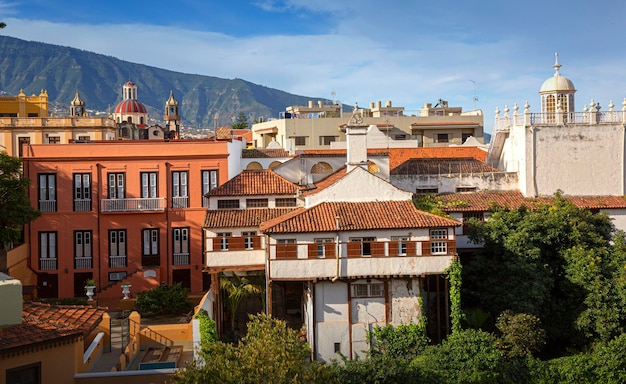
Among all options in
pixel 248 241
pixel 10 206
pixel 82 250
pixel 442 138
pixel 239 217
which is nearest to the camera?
pixel 248 241

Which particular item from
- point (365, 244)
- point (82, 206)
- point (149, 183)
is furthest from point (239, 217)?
point (82, 206)

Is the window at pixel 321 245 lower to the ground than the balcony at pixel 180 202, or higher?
lower

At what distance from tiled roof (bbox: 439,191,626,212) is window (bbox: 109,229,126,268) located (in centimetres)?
1682

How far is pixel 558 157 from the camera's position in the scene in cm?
3856

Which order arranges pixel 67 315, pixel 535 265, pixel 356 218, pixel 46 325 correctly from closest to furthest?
1. pixel 46 325
2. pixel 67 315
3. pixel 356 218
4. pixel 535 265

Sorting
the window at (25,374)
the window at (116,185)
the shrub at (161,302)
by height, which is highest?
the window at (116,185)

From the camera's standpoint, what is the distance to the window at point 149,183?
39.1 m

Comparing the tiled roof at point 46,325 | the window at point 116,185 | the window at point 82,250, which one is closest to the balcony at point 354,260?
the tiled roof at point 46,325

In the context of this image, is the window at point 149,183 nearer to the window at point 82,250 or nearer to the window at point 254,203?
the window at point 82,250

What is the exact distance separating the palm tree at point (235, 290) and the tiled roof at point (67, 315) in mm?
10879

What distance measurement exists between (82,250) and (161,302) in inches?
287

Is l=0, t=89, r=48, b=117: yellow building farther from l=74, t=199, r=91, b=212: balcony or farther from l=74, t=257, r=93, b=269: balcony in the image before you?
l=74, t=257, r=93, b=269: balcony

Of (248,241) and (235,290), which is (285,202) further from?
(235,290)

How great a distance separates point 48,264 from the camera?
38.2 metres
